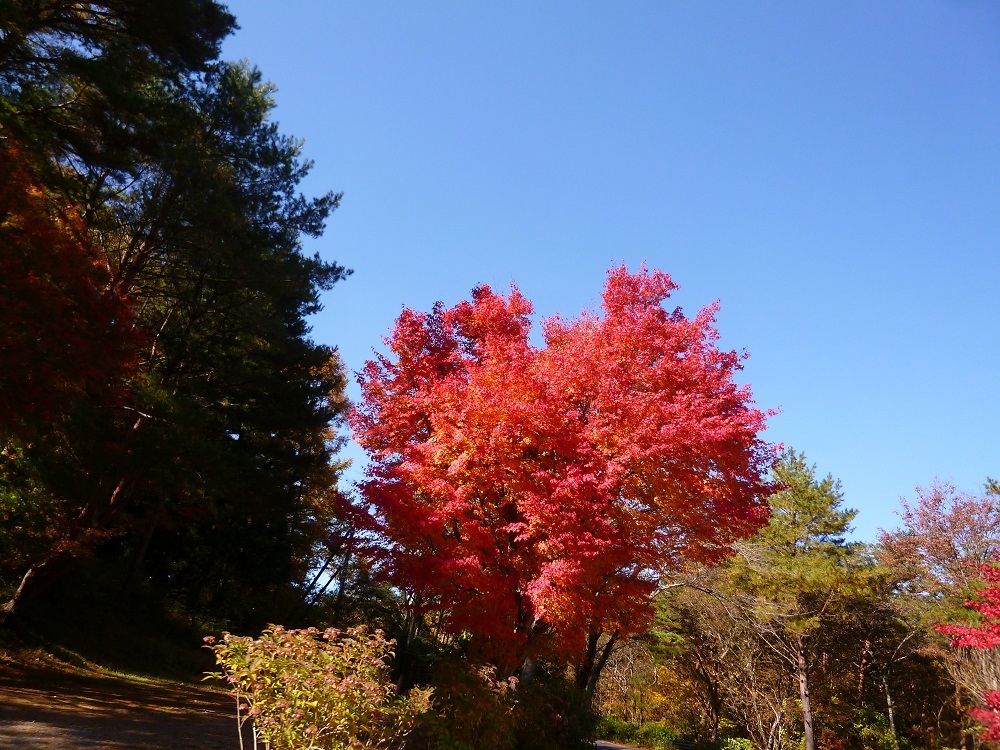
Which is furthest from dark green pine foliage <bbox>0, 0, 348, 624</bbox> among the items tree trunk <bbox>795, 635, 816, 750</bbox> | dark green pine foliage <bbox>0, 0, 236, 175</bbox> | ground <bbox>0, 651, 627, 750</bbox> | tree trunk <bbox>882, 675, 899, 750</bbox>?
tree trunk <bbox>882, 675, 899, 750</bbox>

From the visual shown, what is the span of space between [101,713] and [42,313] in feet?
→ 21.1

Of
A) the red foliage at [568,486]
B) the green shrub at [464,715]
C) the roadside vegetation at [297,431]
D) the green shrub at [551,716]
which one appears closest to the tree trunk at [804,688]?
the roadside vegetation at [297,431]

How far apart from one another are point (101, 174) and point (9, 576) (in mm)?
10459

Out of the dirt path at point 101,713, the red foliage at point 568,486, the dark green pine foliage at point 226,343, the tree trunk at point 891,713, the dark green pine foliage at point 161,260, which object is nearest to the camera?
the dirt path at point 101,713

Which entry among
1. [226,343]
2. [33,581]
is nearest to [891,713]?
[226,343]

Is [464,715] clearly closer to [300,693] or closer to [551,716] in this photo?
[300,693]

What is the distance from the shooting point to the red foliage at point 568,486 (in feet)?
30.2

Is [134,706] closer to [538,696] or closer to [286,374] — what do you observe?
[538,696]

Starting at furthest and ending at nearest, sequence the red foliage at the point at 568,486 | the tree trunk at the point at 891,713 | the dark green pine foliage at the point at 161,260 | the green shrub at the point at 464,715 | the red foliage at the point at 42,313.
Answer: the tree trunk at the point at 891,713 → the dark green pine foliage at the point at 161,260 → the red foliage at the point at 568,486 → the red foliage at the point at 42,313 → the green shrub at the point at 464,715

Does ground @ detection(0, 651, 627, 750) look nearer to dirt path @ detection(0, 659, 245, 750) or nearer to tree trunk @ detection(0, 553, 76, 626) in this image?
dirt path @ detection(0, 659, 245, 750)

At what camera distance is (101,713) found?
9328 mm

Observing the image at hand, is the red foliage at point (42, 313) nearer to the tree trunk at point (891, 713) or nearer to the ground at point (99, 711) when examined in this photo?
the ground at point (99, 711)

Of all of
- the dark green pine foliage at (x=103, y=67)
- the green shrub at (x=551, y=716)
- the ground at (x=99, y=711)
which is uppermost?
the dark green pine foliage at (x=103, y=67)

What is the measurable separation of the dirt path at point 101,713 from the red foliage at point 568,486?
12.8 ft
